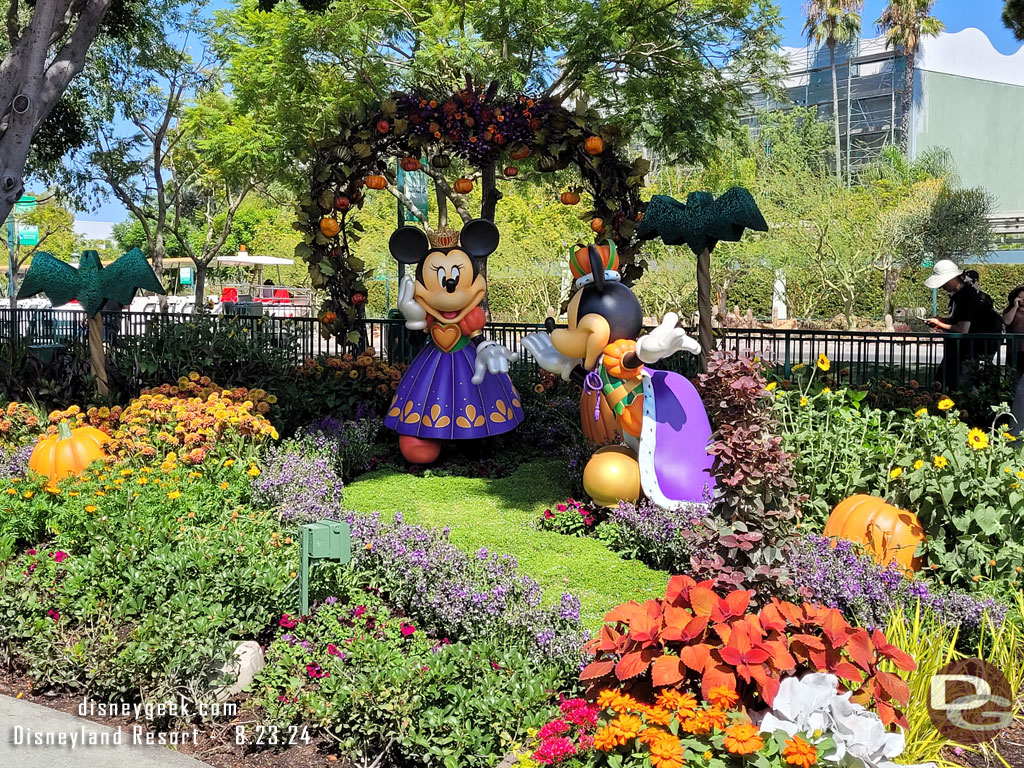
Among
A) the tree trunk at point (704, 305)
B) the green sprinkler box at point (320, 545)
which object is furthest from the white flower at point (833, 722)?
the tree trunk at point (704, 305)

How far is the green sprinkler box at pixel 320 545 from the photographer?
4492mm

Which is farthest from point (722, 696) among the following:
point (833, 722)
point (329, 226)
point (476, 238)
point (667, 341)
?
point (329, 226)

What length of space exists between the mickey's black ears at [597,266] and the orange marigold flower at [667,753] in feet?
14.4

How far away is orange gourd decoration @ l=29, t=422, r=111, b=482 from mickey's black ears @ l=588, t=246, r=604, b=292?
13.0 feet

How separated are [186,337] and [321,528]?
5.70m

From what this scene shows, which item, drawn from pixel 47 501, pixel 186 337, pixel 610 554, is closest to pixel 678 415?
pixel 610 554

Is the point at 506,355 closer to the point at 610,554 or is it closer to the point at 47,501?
the point at 610,554

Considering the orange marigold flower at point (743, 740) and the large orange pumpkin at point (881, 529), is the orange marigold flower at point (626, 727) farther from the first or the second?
the large orange pumpkin at point (881, 529)

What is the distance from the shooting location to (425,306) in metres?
8.33

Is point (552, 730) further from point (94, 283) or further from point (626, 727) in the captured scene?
point (94, 283)

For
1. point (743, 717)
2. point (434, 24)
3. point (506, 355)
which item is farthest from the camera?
point (434, 24)

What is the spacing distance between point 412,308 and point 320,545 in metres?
4.11

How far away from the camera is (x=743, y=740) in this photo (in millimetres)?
2814

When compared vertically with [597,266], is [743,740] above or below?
below
